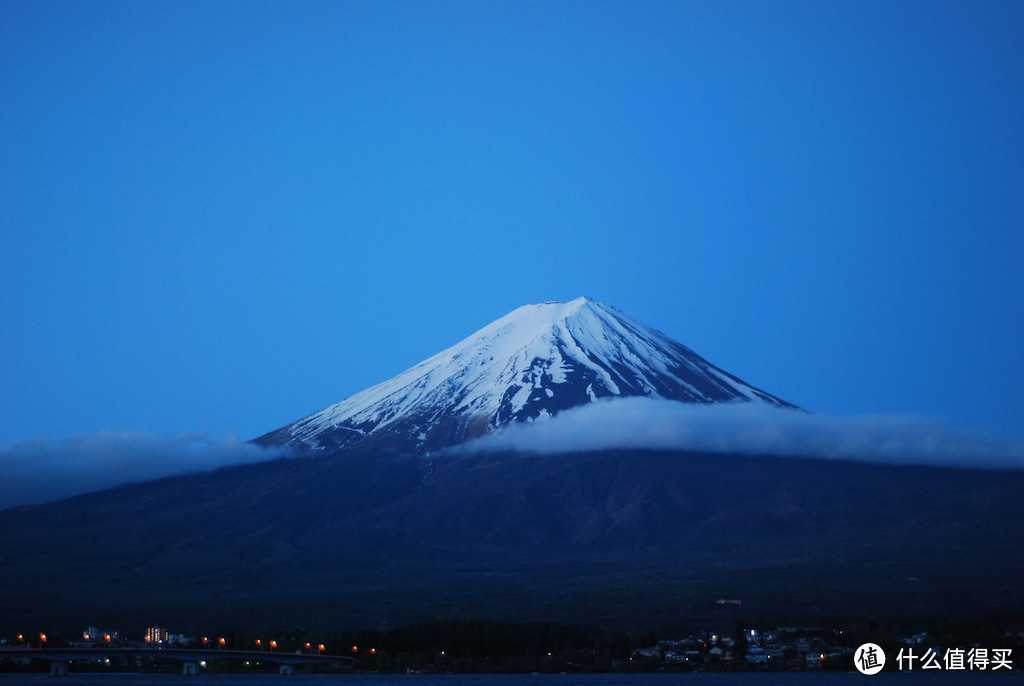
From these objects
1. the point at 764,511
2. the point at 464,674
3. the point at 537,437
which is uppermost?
the point at 537,437

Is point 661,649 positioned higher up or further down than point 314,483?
further down

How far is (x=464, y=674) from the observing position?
8862cm

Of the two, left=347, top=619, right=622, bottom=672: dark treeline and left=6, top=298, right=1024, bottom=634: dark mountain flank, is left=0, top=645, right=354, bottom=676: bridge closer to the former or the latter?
left=347, top=619, right=622, bottom=672: dark treeline

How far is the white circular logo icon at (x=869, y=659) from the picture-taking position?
3243 inches

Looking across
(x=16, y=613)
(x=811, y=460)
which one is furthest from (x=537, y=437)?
(x=16, y=613)

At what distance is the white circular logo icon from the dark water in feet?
1.73

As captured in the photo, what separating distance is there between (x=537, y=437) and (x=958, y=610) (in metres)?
93.0

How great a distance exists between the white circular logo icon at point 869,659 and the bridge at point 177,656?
31.4 m

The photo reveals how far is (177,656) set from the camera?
84750mm

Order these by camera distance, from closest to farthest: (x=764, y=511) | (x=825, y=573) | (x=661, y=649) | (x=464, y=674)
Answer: (x=464, y=674)
(x=661, y=649)
(x=825, y=573)
(x=764, y=511)

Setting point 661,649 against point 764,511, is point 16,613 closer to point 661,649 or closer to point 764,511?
point 661,649

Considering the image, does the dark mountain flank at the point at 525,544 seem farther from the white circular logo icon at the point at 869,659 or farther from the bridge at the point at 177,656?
the bridge at the point at 177,656

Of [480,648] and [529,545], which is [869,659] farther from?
[529,545]

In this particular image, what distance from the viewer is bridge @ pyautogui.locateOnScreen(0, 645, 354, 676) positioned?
270 feet
